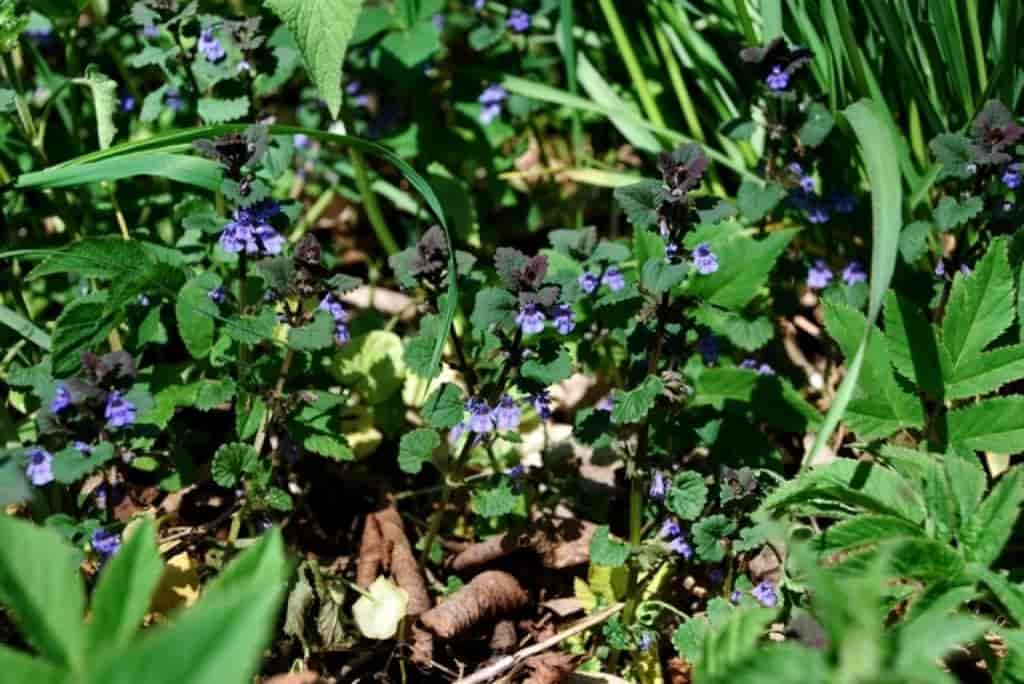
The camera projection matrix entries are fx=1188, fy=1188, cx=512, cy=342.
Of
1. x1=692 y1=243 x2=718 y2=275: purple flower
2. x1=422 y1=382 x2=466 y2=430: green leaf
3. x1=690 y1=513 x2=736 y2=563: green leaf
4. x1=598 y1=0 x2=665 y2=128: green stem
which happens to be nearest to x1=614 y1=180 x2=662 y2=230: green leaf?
x1=692 y1=243 x2=718 y2=275: purple flower

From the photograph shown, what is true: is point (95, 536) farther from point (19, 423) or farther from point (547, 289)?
point (547, 289)

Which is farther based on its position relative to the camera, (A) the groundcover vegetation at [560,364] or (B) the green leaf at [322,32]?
(B) the green leaf at [322,32]

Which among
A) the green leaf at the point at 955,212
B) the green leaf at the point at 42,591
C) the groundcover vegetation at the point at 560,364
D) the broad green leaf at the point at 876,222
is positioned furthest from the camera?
the green leaf at the point at 955,212

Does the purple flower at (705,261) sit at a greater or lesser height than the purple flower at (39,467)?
greater

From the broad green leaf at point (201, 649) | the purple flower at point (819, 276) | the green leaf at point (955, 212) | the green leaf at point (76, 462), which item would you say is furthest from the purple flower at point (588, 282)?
the broad green leaf at point (201, 649)

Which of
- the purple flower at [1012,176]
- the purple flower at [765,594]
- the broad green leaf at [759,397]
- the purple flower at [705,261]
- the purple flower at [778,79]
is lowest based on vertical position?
the purple flower at [765,594]

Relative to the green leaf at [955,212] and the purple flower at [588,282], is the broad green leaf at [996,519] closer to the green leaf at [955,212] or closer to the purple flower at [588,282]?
the green leaf at [955,212]
